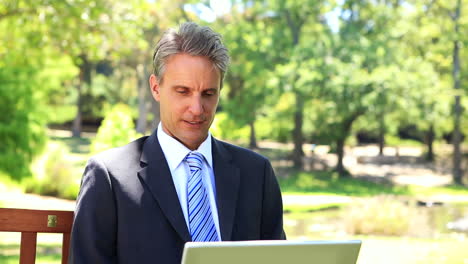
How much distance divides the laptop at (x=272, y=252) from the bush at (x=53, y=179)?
1400cm

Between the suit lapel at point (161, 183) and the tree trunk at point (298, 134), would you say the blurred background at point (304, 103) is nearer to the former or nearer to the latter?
the tree trunk at point (298, 134)

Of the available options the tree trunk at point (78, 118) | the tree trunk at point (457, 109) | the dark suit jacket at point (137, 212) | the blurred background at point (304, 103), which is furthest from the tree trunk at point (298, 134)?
the dark suit jacket at point (137, 212)

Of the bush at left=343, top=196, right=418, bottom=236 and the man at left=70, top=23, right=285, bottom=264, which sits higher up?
the man at left=70, top=23, right=285, bottom=264

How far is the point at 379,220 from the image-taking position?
1306 centimetres

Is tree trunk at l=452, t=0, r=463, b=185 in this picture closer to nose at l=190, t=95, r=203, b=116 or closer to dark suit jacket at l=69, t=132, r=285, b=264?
dark suit jacket at l=69, t=132, r=285, b=264

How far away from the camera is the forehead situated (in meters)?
2.13

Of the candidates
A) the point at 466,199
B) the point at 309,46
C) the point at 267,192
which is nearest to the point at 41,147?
the point at 267,192

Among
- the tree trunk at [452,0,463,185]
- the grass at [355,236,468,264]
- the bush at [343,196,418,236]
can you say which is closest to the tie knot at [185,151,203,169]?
the grass at [355,236,468,264]

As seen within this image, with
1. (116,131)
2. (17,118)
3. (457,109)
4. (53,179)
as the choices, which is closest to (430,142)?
(457,109)

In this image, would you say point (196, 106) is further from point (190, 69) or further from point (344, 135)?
point (344, 135)

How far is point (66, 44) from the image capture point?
1029cm

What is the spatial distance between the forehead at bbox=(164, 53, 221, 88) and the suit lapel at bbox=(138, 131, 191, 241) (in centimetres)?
28

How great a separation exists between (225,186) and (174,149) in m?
0.23

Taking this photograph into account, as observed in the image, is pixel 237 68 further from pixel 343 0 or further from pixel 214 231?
pixel 214 231
